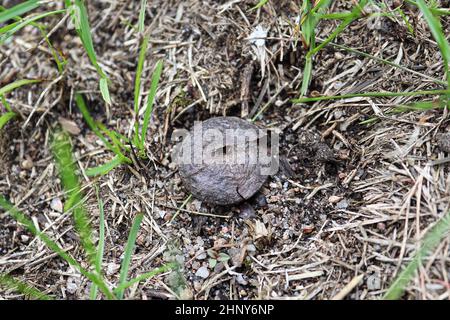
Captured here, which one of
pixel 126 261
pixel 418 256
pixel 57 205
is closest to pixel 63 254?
pixel 126 261

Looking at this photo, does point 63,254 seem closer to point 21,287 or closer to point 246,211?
point 21,287

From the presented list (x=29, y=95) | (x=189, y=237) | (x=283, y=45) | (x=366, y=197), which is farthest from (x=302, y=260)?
(x=29, y=95)

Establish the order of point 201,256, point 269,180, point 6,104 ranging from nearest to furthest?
1. point 201,256
2. point 269,180
3. point 6,104

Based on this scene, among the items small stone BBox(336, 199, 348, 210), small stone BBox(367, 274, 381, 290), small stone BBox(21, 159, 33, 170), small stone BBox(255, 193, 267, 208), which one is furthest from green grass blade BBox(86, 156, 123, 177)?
small stone BBox(367, 274, 381, 290)

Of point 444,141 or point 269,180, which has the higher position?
point 444,141

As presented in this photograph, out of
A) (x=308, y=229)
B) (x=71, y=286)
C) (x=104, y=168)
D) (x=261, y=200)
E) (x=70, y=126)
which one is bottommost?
(x=71, y=286)

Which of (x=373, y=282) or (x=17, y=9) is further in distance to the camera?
(x=17, y=9)

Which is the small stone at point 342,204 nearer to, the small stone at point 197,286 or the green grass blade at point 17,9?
the small stone at point 197,286
